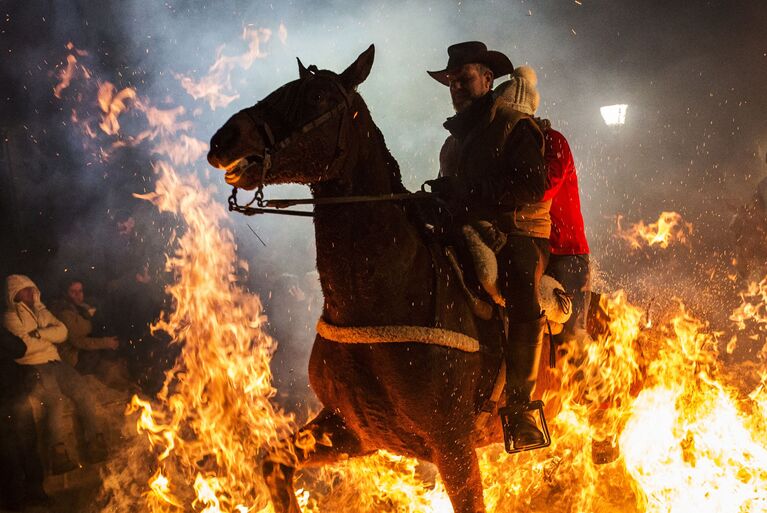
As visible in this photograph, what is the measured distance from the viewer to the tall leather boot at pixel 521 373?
365 cm

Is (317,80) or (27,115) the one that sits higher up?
(27,115)

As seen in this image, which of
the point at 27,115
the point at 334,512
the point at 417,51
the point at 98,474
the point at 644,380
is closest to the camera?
the point at 644,380

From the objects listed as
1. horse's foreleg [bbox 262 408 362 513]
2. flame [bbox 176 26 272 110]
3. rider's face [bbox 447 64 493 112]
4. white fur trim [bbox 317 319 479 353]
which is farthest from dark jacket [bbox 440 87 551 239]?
flame [bbox 176 26 272 110]

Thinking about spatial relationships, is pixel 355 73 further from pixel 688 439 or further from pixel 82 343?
pixel 82 343

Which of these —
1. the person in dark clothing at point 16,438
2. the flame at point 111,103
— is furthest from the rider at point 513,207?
the flame at point 111,103

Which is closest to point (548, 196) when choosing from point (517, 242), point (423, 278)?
point (517, 242)

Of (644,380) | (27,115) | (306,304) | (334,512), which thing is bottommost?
(334,512)

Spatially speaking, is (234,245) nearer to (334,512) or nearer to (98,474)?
(98,474)

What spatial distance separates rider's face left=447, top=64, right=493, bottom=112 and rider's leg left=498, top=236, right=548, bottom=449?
131cm

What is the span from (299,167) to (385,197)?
0.53 m

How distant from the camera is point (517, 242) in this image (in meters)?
3.84

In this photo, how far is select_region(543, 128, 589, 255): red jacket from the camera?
4.11 m

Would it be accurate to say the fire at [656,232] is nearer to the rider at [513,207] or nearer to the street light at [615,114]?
the street light at [615,114]

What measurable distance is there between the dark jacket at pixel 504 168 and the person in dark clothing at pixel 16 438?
18.8ft
